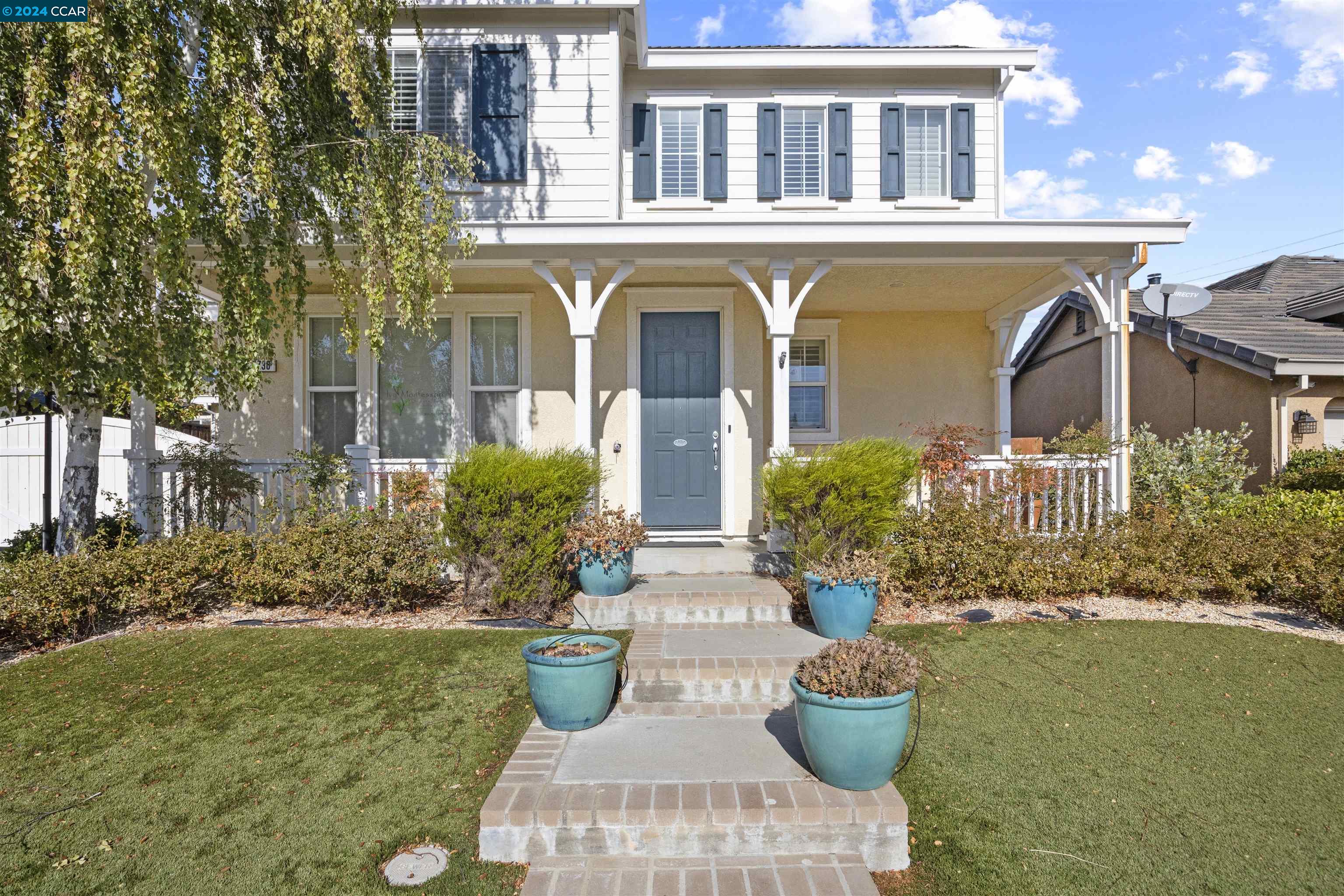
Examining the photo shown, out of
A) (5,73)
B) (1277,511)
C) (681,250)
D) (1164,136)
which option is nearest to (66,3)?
(5,73)

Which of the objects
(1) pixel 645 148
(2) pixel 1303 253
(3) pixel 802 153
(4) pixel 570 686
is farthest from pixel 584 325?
(2) pixel 1303 253

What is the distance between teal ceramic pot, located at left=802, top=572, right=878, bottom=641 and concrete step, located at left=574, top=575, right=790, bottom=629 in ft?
1.47

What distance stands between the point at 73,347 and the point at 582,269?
384 centimetres

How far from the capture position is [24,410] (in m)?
5.87

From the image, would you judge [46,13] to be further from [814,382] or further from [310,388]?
[814,382]

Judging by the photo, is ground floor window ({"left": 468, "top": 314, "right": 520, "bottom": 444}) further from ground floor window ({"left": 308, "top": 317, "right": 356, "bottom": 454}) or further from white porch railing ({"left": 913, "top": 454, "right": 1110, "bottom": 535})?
white porch railing ({"left": 913, "top": 454, "right": 1110, "bottom": 535})

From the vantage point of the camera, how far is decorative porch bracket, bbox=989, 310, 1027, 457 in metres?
7.89

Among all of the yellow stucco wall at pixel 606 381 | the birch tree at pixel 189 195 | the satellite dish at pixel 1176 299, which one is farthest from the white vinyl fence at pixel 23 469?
the satellite dish at pixel 1176 299

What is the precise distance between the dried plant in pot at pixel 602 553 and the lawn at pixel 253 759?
2.23 ft

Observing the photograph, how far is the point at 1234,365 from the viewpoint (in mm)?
9094

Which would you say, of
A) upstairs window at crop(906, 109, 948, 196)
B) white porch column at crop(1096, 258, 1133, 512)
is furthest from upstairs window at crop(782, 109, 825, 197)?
white porch column at crop(1096, 258, 1133, 512)

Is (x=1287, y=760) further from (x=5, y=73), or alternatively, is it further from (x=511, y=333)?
(x=5, y=73)

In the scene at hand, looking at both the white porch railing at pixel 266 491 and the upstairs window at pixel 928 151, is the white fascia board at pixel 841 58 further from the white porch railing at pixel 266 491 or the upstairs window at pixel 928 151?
the white porch railing at pixel 266 491

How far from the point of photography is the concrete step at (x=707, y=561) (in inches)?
230
